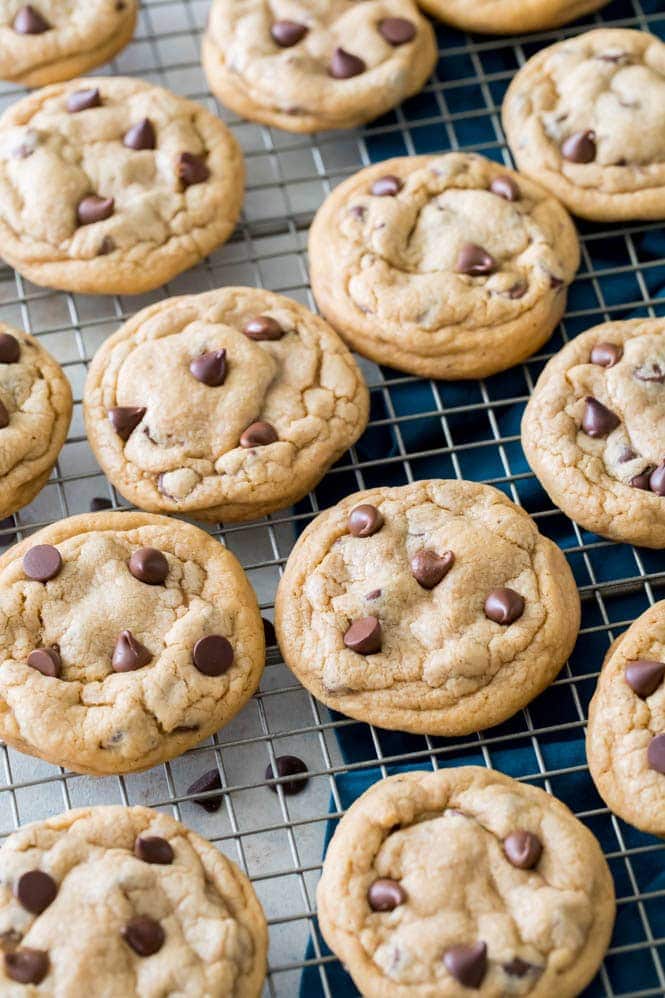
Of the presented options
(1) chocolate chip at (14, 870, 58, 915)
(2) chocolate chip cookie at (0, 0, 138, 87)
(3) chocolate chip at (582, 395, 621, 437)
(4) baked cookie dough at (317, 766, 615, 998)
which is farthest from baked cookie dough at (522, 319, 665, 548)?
(2) chocolate chip cookie at (0, 0, 138, 87)

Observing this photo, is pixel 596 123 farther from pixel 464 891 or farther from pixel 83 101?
pixel 464 891

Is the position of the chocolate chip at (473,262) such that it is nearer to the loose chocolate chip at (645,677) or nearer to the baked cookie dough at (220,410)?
the baked cookie dough at (220,410)

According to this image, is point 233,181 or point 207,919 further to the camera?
point 233,181

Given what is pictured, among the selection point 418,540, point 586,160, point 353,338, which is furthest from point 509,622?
point 586,160

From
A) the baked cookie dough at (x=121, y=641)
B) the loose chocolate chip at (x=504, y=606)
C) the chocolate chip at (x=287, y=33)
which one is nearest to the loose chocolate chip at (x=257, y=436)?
the baked cookie dough at (x=121, y=641)

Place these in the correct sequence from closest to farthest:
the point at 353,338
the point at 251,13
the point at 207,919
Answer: the point at 207,919 → the point at 353,338 → the point at 251,13

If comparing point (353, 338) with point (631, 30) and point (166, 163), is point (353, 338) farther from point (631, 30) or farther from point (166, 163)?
point (631, 30)

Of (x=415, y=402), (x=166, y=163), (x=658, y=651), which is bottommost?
(x=658, y=651)
